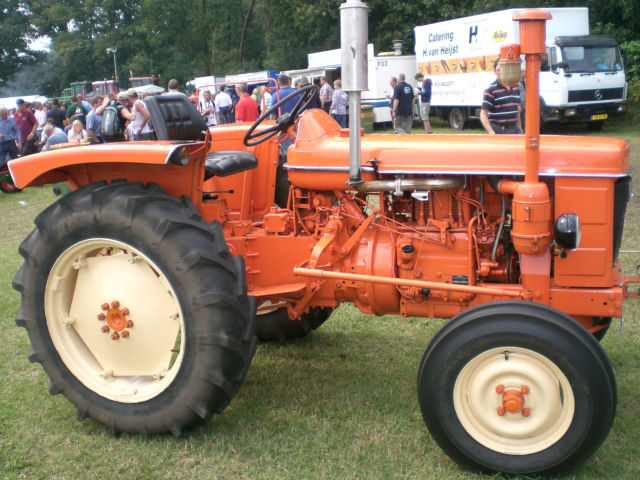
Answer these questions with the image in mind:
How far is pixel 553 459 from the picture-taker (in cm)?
259

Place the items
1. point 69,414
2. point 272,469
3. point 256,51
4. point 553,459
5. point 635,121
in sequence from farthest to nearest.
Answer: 1. point 256,51
2. point 635,121
3. point 69,414
4. point 272,469
5. point 553,459

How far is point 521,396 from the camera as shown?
→ 262 centimetres

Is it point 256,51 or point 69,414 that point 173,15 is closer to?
point 256,51

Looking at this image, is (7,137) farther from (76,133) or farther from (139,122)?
(139,122)

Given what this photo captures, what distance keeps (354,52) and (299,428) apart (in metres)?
1.71

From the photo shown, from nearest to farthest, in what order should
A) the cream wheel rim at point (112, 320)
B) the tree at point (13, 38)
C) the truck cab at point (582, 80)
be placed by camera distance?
the cream wheel rim at point (112, 320) → the truck cab at point (582, 80) → the tree at point (13, 38)

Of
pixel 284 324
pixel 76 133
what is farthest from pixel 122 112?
pixel 284 324

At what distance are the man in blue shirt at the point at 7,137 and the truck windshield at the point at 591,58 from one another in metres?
12.1

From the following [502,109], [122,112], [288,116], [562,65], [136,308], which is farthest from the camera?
[562,65]

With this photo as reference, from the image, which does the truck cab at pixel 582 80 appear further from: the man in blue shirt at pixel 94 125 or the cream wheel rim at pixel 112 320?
the cream wheel rim at pixel 112 320

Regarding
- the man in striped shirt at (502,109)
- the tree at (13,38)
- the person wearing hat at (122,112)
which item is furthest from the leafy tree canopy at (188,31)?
the man in striped shirt at (502,109)

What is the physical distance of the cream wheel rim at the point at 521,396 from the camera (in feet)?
8.48

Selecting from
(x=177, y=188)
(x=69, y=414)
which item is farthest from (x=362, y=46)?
(x=69, y=414)

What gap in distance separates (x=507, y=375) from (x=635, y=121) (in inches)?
668
